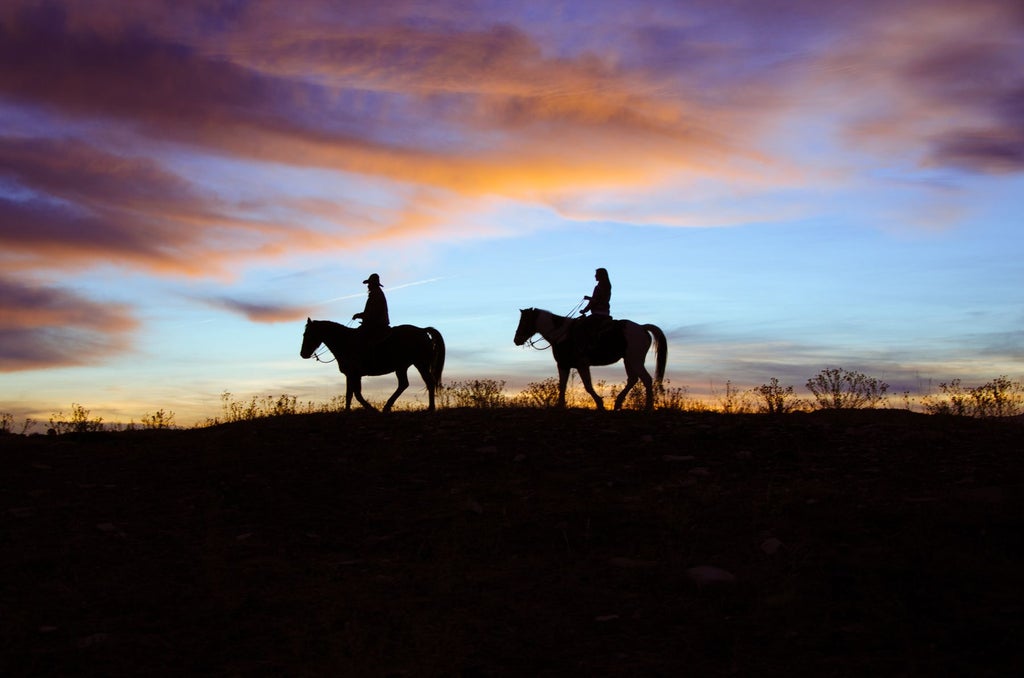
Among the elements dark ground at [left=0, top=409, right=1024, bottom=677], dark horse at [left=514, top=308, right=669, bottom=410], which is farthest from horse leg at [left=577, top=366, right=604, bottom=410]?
dark ground at [left=0, top=409, right=1024, bottom=677]

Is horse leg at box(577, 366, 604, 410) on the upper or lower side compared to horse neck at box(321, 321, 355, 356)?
lower

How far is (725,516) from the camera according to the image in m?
9.63

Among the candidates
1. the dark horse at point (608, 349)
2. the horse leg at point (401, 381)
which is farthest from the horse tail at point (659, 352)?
the horse leg at point (401, 381)

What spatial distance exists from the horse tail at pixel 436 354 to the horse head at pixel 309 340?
8.24 feet

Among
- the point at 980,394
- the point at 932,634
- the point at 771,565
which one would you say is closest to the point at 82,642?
the point at 771,565

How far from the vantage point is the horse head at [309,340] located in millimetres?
20094

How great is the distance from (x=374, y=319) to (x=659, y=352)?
637 centimetres

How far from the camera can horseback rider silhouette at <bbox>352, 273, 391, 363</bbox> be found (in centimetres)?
1975

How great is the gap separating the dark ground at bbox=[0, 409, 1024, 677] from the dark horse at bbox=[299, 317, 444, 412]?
5776mm

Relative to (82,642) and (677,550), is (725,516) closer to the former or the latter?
(677,550)

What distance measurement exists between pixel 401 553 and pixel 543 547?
1.45m

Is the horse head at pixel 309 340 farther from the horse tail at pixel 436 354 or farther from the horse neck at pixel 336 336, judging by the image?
the horse tail at pixel 436 354

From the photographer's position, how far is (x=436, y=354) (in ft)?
66.7

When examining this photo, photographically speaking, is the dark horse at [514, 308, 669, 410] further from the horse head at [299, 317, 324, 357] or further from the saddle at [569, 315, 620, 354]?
the horse head at [299, 317, 324, 357]
